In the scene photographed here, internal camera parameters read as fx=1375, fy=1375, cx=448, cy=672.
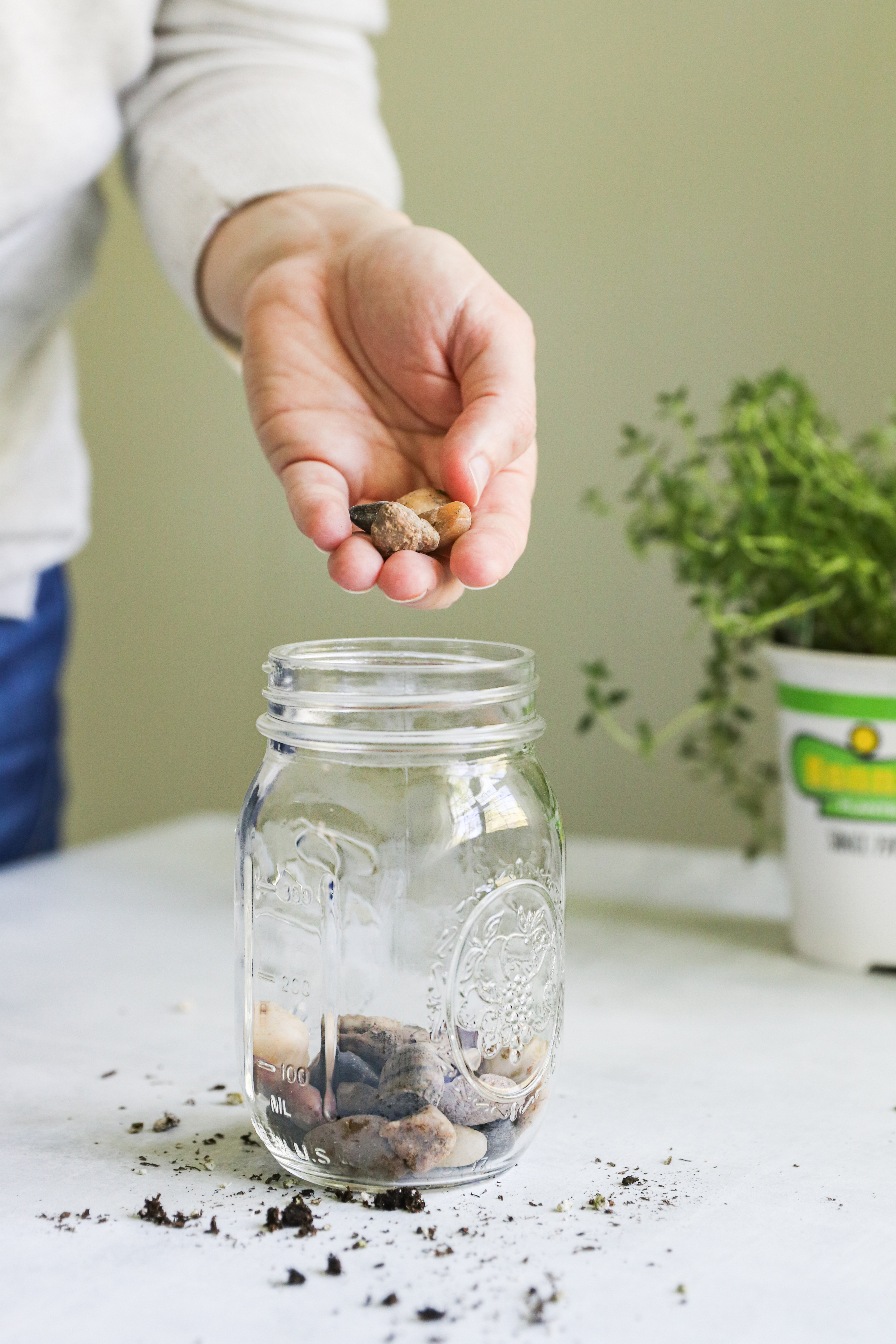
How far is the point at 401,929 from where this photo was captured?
0.63m

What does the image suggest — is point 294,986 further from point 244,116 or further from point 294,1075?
point 244,116

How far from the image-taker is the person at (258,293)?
702 millimetres

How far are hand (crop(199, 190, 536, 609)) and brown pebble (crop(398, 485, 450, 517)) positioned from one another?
13 mm

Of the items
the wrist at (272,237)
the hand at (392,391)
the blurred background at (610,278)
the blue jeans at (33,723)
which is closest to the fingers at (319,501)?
the hand at (392,391)

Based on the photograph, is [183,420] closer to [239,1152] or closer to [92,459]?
[92,459]

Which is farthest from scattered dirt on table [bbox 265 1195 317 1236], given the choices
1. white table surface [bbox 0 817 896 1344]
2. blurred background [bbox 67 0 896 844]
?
blurred background [bbox 67 0 896 844]

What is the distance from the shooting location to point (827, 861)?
103 centimetres

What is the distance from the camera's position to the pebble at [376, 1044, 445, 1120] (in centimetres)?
60

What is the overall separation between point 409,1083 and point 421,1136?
2 centimetres

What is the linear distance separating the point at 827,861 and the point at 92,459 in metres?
1.80

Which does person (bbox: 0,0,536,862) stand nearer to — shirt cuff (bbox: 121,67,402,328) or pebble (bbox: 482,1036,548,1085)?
shirt cuff (bbox: 121,67,402,328)

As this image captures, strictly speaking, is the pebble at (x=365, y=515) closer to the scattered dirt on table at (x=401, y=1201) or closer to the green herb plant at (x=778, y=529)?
the scattered dirt on table at (x=401, y=1201)

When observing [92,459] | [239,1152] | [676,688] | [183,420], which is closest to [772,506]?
[239,1152]

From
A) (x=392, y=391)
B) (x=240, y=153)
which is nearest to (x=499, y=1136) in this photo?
(x=392, y=391)
